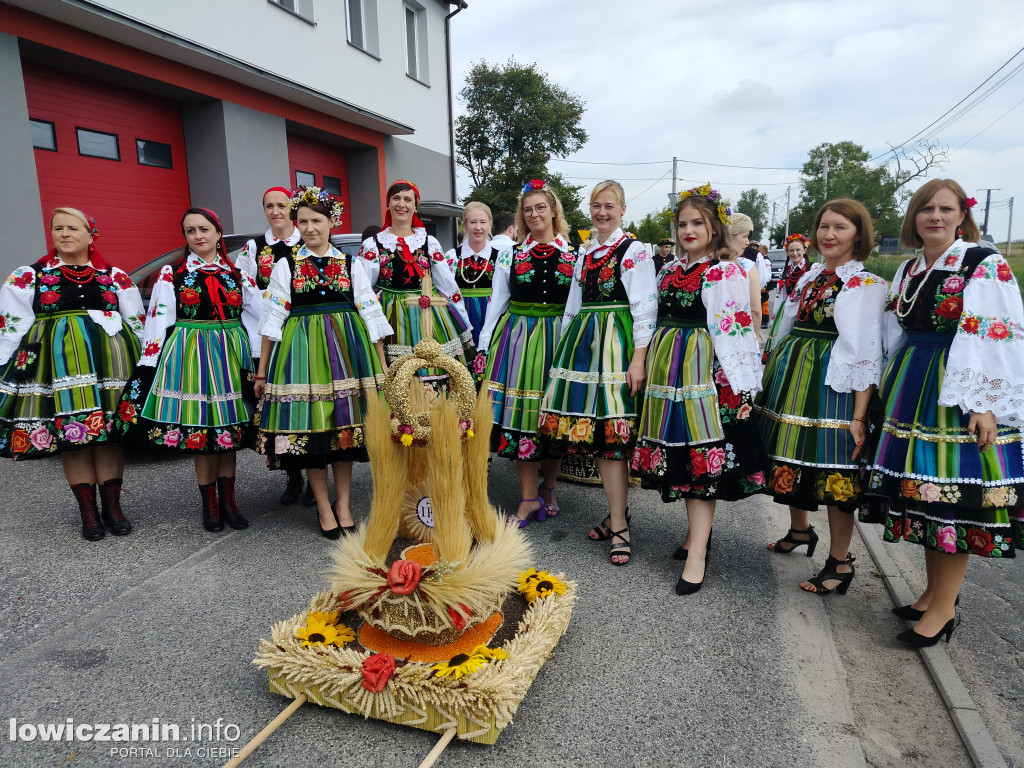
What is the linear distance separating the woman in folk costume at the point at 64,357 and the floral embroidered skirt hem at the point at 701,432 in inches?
127

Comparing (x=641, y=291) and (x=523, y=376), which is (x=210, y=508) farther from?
(x=641, y=291)

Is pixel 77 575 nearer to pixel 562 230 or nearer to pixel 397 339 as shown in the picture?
pixel 397 339

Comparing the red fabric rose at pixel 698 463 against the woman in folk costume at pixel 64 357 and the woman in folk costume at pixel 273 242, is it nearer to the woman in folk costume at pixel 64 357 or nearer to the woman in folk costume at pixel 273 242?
the woman in folk costume at pixel 273 242

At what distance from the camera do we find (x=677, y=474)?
3047 mm

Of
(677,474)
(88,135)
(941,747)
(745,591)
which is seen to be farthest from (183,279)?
(88,135)

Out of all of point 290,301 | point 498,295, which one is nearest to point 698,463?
point 498,295

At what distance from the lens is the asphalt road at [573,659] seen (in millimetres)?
2082

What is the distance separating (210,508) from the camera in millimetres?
3887

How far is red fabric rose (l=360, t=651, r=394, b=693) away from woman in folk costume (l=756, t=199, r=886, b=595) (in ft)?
6.54

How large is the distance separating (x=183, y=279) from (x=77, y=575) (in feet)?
5.65

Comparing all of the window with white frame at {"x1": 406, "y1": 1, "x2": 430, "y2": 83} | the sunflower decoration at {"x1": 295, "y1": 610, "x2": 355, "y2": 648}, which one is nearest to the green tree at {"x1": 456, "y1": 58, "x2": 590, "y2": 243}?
the window with white frame at {"x1": 406, "y1": 1, "x2": 430, "y2": 83}

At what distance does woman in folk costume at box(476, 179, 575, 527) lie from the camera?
3.70 metres

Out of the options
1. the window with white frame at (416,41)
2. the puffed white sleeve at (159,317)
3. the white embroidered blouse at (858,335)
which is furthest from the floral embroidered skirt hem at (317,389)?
the window with white frame at (416,41)

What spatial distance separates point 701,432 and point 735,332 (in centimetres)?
51
